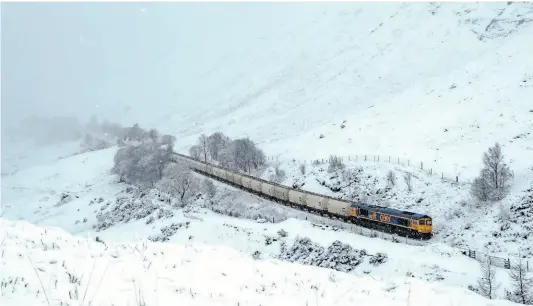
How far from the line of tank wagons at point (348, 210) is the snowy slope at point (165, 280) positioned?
2339 centimetres

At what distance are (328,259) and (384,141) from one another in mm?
30110

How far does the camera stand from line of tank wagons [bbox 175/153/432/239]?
112 feet

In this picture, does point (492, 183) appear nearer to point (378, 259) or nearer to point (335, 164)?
point (378, 259)

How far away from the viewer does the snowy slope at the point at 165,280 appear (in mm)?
7797

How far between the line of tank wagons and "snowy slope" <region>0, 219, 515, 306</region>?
23394mm

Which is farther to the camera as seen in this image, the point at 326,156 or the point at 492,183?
the point at 326,156

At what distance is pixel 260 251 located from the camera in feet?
112

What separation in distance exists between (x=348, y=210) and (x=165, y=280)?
32.9 m

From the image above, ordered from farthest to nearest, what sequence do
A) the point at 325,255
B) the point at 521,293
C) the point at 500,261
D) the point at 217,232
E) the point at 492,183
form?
the point at 217,232 < the point at 492,183 < the point at 325,255 < the point at 500,261 < the point at 521,293

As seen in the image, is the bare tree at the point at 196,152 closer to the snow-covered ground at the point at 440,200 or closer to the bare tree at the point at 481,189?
the snow-covered ground at the point at 440,200

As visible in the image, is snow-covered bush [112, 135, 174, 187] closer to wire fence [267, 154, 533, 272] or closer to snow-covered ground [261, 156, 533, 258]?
wire fence [267, 154, 533, 272]

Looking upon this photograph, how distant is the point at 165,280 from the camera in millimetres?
9195

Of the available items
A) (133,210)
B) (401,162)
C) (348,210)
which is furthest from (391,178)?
(133,210)

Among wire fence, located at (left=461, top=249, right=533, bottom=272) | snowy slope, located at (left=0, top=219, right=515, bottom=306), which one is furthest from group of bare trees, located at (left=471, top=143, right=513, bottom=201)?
snowy slope, located at (left=0, top=219, right=515, bottom=306)
